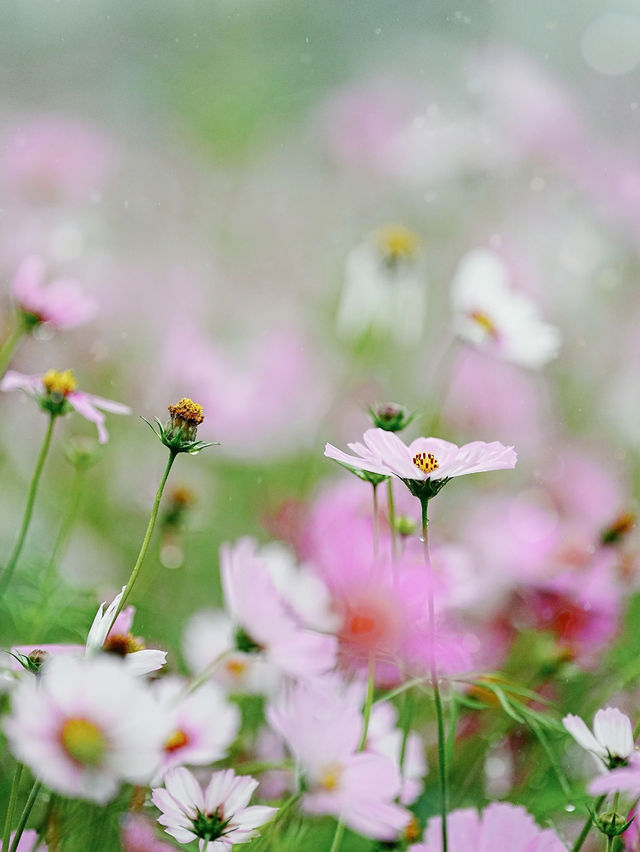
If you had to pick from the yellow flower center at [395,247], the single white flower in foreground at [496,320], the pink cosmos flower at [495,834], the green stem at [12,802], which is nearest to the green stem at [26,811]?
the green stem at [12,802]

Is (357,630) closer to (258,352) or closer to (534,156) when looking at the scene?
(258,352)

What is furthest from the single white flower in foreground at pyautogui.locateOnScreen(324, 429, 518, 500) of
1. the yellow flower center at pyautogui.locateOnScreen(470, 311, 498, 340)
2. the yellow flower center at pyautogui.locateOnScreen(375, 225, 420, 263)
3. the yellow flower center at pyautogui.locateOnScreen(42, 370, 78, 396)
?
the yellow flower center at pyautogui.locateOnScreen(375, 225, 420, 263)

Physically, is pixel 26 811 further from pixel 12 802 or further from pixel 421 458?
pixel 421 458

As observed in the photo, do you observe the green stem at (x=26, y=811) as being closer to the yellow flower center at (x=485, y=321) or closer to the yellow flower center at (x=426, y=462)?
the yellow flower center at (x=426, y=462)

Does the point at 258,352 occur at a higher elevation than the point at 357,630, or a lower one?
lower

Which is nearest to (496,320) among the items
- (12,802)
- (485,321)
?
(485,321)

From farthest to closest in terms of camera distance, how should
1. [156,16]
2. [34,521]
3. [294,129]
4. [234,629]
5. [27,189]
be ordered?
1. [294,129]
2. [156,16]
3. [27,189]
4. [34,521]
5. [234,629]

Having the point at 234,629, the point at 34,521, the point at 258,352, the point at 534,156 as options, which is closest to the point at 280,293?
the point at 258,352

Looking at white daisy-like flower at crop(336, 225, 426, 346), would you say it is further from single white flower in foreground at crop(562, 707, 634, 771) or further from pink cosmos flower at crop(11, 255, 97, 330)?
single white flower in foreground at crop(562, 707, 634, 771)
